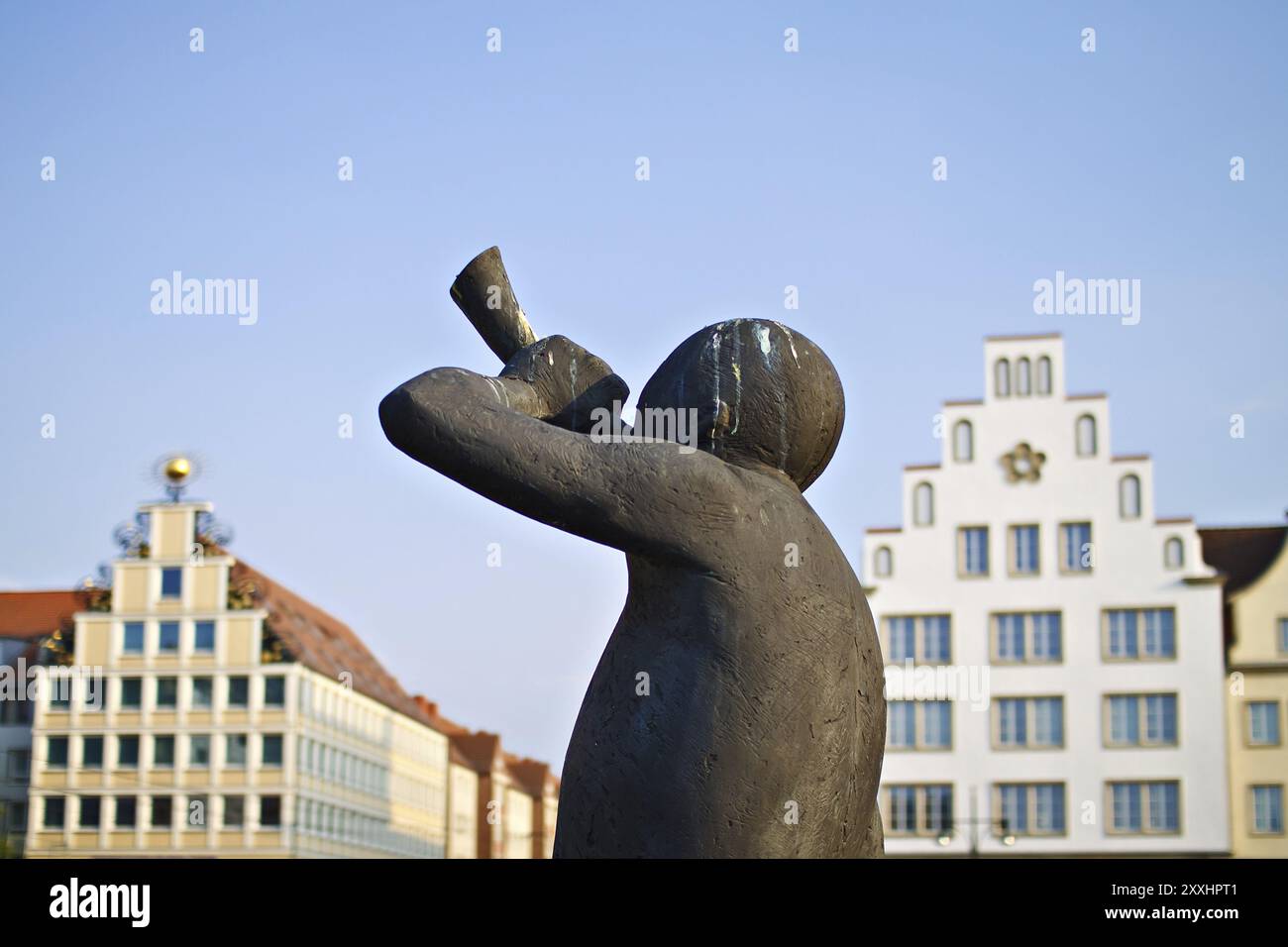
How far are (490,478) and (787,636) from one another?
719 millimetres

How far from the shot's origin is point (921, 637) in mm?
46281

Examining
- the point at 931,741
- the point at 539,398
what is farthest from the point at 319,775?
the point at 539,398

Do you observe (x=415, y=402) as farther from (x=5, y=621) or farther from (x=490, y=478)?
(x=5, y=621)

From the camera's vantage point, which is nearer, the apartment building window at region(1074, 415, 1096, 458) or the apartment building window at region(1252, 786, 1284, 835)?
the apartment building window at region(1252, 786, 1284, 835)

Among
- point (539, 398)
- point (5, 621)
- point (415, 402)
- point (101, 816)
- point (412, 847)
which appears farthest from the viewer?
point (412, 847)

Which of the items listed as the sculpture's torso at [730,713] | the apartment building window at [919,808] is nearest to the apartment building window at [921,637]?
the apartment building window at [919,808]

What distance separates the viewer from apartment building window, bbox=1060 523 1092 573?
46.0 m

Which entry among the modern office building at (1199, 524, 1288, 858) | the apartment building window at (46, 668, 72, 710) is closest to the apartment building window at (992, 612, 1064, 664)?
the modern office building at (1199, 524, 1288, 858)

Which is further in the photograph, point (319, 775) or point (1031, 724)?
point (319, 775)

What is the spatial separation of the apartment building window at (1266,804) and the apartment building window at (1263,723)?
1.14 metres

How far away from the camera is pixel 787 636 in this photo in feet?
12.4

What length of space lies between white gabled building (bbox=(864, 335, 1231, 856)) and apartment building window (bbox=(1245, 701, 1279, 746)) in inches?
60.5
